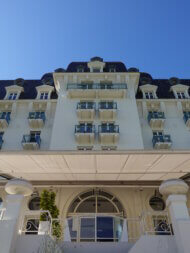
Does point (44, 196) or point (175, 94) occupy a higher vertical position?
point (175, 94)

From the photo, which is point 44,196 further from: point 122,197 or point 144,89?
point 144,89

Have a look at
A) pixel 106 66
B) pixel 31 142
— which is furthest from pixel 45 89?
pixel 106 66

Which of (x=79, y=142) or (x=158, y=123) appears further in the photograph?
(x=158, y=123)

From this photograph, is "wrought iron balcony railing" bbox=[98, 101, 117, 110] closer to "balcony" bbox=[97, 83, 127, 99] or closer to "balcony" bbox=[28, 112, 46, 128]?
"balcony" bbox=[97, 83, 127, 99]

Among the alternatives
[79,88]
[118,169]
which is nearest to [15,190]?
[118,169]

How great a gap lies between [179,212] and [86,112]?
12.3m

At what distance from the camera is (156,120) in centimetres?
1582

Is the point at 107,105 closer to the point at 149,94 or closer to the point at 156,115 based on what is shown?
the point at 156,115

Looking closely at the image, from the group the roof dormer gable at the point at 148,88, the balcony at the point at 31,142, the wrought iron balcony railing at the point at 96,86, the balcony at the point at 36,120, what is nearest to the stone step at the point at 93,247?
the balcony at the point at 31,142

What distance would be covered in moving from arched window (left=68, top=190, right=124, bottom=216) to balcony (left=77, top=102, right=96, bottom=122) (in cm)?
635

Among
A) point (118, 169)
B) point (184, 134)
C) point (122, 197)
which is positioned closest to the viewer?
point (118, 169)

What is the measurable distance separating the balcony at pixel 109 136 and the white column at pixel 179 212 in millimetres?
9713

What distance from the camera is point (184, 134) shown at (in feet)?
50.9

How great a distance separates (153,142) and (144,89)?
21.3 feet
